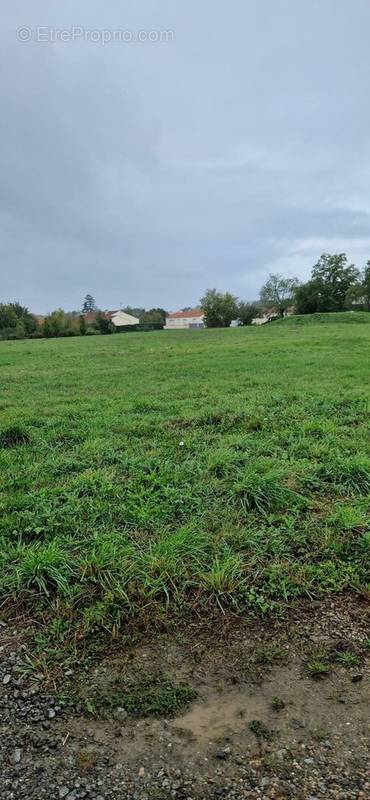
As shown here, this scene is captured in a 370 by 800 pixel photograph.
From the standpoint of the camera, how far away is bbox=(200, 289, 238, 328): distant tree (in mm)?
64000

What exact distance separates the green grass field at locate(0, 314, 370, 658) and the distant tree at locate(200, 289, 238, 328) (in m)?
58.3

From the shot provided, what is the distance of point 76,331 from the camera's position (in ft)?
179

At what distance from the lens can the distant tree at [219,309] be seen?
210 ft

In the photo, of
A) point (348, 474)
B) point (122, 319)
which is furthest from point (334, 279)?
point (348, 474)

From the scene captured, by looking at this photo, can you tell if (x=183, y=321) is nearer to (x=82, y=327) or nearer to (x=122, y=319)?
(x=122, y=319)

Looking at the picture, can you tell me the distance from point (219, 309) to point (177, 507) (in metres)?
62.4

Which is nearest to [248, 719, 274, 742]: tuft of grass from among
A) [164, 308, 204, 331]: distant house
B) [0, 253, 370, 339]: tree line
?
[0, 253, 370, 339]: tree line

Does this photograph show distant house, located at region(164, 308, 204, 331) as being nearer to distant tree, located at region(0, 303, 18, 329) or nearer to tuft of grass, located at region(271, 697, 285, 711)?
distant tree, located at region(0, 303, 18, 329)

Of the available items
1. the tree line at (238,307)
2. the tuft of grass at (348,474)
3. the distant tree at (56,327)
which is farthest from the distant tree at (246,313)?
the tuft of grass at (348,474)

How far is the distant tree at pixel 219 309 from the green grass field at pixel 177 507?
191ft

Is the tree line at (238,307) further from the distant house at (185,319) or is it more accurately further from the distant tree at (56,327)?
the distant house at (185,319)

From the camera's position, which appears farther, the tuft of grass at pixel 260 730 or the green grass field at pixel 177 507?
the green grass field at pixel 177 507

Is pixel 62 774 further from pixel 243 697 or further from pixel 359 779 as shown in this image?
pixel 359 779

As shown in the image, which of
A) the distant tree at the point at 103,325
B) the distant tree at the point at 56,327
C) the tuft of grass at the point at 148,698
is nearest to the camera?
the tuft of grass at the point at 148,698
